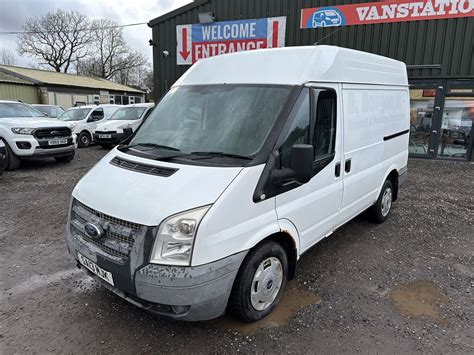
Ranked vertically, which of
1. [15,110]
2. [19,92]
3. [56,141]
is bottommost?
[56,141]

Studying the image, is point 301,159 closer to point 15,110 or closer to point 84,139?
point 15,110

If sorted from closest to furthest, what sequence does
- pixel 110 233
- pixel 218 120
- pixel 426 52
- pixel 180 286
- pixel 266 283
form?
pixel 180 286 < pixel 110 233 < pixel 266 283 < pixel 218 120 < pixel 426 52

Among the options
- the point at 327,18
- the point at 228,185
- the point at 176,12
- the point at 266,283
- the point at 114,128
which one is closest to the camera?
the point at 228,185

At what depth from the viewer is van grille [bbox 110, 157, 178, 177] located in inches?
101

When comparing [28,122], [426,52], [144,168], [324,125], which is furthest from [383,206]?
[28,122]

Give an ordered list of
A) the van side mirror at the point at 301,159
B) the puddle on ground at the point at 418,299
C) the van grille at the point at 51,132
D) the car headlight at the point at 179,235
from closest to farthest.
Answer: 1. the car headlight at the point at 179,235
2. the van side mirror at the point at 301,159
3. the puddle on ground at the point at 418,299
4. the van grille at the point at 51,132

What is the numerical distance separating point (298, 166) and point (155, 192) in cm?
109

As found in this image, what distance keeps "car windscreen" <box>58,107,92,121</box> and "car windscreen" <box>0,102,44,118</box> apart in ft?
13.5

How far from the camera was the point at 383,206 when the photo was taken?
5.14 m

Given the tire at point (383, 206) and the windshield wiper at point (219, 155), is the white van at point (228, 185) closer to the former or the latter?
the windshield wiper at point (219, 155)

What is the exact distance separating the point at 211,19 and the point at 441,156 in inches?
352

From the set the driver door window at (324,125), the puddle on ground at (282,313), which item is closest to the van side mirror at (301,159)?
the driver door window at (324,125)

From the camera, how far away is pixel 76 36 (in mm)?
47531

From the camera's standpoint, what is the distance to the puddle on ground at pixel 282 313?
9.21 ft
